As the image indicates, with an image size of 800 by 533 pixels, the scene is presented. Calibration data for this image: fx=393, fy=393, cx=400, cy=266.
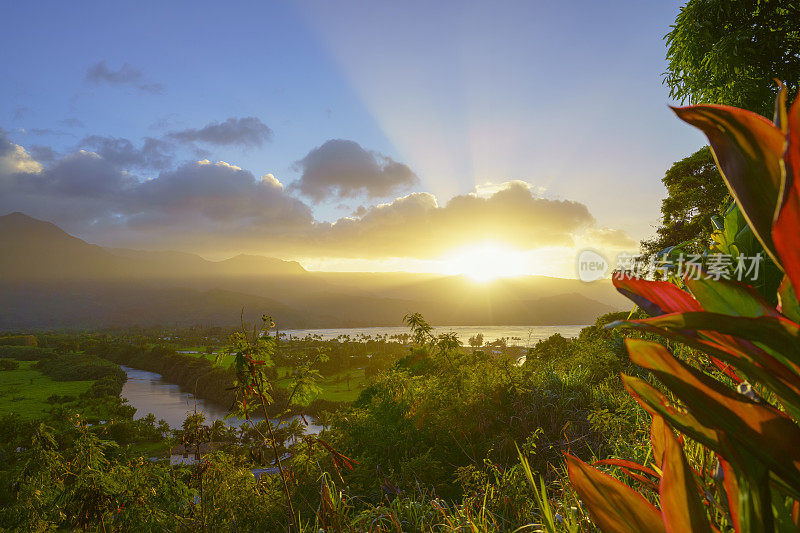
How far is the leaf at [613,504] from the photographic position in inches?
26.6

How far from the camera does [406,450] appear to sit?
4.79m

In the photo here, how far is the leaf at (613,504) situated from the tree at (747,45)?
10.4 metres

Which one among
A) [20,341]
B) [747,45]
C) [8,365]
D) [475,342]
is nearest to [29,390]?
[8,365]

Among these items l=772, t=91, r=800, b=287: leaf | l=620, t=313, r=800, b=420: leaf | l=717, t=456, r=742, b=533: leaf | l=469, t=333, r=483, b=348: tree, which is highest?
l=772, t=91, r=800, b=287: leaf

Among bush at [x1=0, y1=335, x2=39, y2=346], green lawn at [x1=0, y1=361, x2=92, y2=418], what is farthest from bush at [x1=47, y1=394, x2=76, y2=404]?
bush at [x1=0, y1=335, x2=39, y2=346]

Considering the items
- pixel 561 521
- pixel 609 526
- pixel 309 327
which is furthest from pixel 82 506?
pixel 309 327

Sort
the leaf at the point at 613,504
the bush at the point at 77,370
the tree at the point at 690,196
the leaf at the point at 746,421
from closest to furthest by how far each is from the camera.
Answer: the leaf at the point at 746,421, the leaf at the point at 613,504, the tree at the point at 690,196, the bush at the point at 77,370

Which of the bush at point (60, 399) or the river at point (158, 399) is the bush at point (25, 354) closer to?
the river at point (158, 399)

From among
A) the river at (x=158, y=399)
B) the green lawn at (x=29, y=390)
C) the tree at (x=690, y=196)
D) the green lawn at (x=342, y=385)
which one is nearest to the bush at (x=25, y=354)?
the green lawn at (x=29, y=390)

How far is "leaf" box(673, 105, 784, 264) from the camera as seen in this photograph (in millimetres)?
484

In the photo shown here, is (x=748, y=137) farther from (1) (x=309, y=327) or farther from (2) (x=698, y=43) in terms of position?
(1) (x=309, y=327)

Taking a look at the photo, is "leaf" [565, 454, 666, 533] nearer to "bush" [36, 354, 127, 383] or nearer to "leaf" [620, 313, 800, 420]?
"leaf" [620, 313, 800, 420]

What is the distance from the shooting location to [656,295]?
61cm

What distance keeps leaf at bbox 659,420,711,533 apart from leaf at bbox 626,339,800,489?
10 cm
